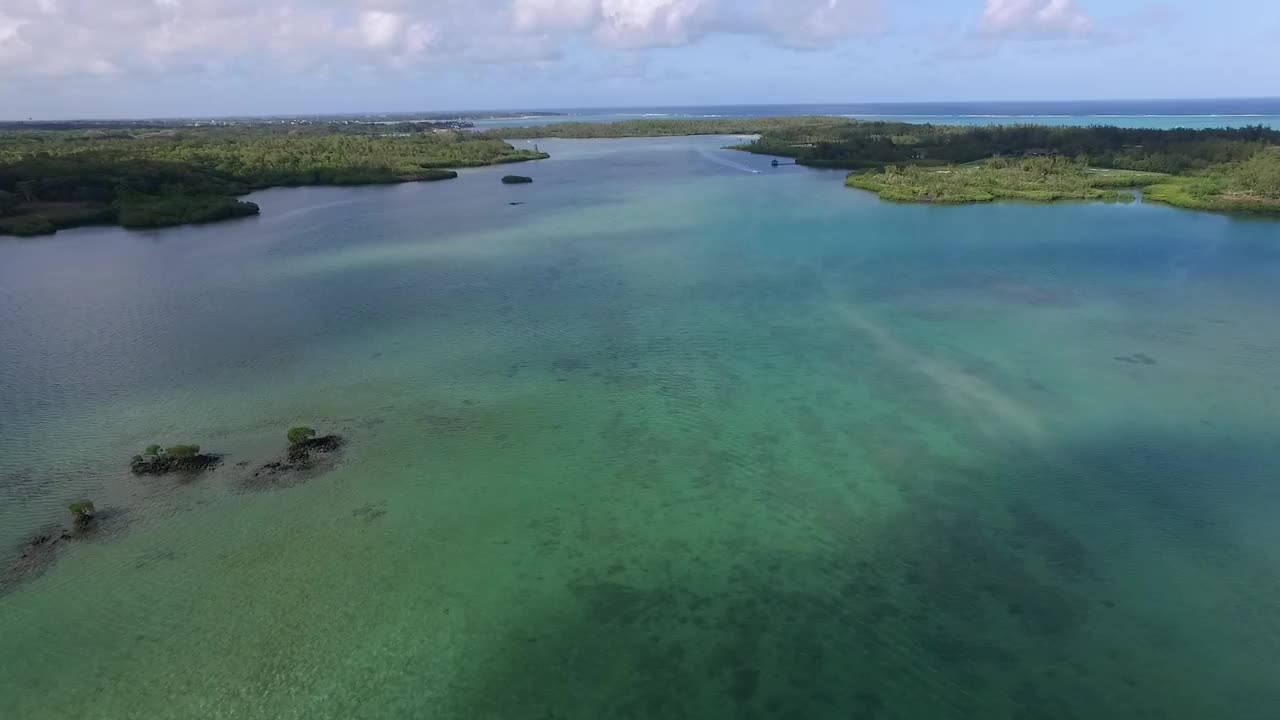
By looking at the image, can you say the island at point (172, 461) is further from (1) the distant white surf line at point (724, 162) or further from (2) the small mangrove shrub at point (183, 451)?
(1) the distant white surf line at point (724, 162)

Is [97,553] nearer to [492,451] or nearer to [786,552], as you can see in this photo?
[492,451]

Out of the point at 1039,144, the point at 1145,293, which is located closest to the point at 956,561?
the point at 1145,293

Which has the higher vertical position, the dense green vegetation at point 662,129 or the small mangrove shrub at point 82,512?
the dense green vegetation at point 662,129

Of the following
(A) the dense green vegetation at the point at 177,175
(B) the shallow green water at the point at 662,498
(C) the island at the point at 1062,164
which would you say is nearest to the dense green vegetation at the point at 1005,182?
(C) the island at the point at 1062,164

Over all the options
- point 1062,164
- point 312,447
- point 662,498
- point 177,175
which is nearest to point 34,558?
point 312,447

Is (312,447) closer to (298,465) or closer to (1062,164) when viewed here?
(298,465)

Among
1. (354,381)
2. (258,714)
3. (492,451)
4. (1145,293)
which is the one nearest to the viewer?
(258,714)
